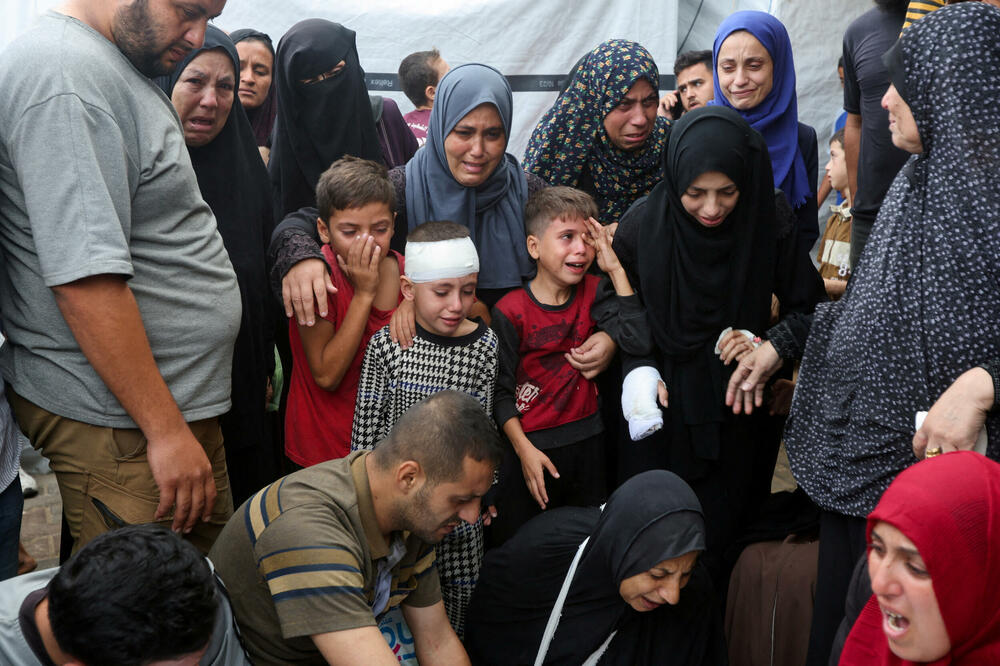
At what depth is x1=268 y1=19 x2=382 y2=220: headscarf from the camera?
10.3 feet

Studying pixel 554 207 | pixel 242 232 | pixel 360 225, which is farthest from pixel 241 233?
pixel 554 207

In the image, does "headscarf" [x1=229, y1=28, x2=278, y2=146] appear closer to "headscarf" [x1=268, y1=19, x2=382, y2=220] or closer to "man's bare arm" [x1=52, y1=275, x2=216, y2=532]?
"headscarf" [x1=268, y1=19, x2=382, y2=220]

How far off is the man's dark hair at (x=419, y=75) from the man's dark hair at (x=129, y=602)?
12.5 ft

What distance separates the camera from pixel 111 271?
5.97 feet

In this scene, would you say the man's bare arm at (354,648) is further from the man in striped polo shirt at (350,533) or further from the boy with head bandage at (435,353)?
the boy with head bandage at (435,353)

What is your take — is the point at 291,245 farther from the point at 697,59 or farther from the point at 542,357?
the point at 697,59

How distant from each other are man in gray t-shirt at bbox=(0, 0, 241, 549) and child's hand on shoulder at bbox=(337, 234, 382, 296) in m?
0.56

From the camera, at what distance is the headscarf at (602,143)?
3.37m

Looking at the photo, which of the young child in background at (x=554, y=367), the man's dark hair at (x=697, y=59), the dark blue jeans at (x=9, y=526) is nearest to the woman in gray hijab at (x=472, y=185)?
the young child in background at (x=554, y=367)

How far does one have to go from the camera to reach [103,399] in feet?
6.50

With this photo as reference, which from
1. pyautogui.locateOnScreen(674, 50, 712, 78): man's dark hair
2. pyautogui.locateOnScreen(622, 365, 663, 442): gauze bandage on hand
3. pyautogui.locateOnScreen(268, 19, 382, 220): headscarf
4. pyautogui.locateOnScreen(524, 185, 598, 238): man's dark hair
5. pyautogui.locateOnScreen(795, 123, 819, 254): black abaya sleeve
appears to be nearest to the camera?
pyautogui.locateOnScreen(622, 365, 663, 442): gauze bandage on hand

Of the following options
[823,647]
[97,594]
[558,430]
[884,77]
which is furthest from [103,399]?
[884,77]

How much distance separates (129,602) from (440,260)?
4.56 ft

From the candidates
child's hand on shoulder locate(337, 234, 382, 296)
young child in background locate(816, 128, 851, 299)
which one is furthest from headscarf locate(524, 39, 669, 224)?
young child in background locate(816, 128, 851, 299)
